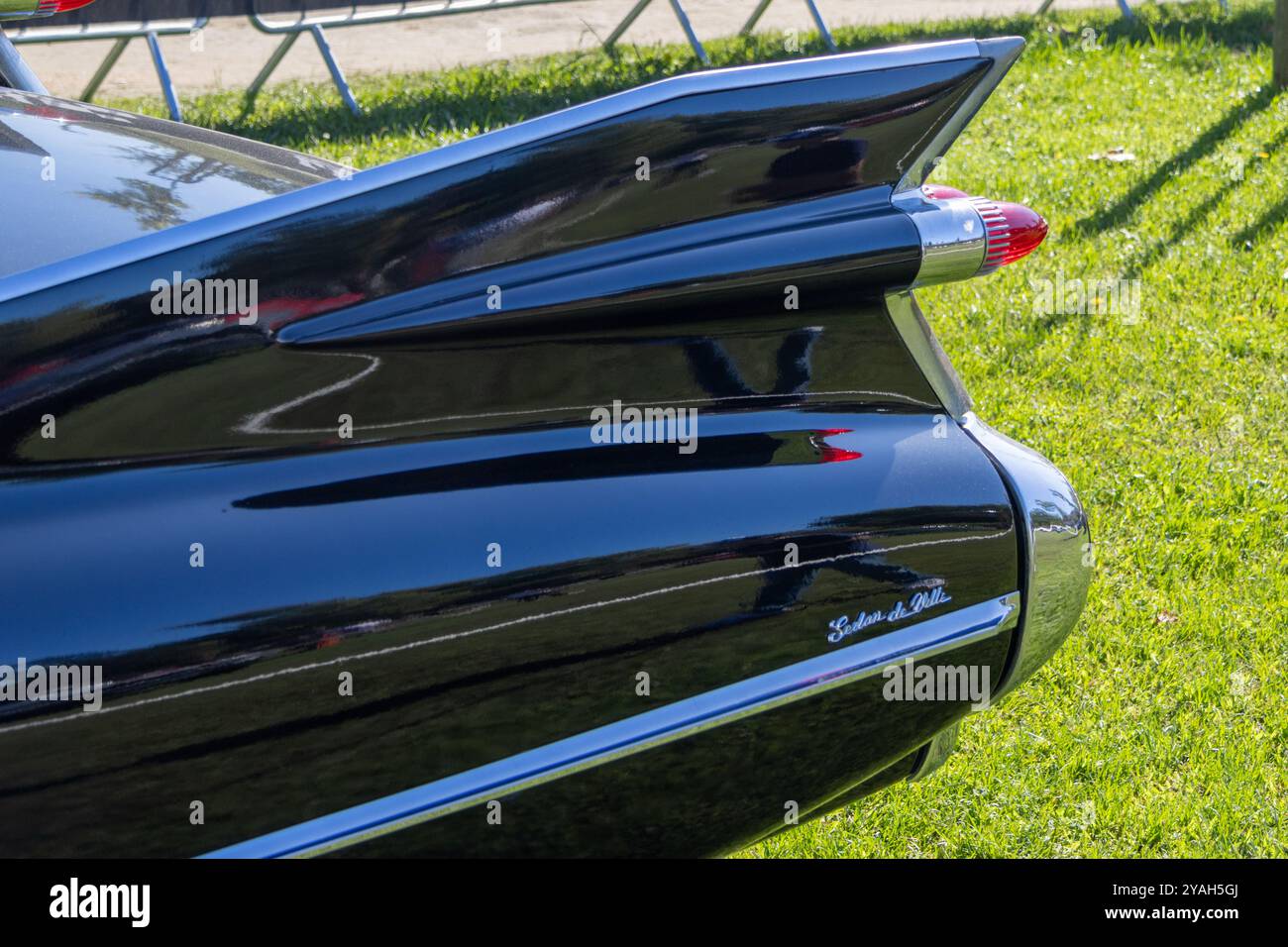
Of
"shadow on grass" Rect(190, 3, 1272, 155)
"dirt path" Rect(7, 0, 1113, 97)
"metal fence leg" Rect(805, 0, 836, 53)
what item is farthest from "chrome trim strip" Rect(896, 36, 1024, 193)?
"dirt path" Rect(7, 0, 1113, 97)

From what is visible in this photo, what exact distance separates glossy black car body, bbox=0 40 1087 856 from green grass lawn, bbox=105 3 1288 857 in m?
1.00

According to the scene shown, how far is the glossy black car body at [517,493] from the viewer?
4.57ft

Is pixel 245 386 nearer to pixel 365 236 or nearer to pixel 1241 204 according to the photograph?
pixel 365 236

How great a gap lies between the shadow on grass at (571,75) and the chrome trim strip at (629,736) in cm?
412

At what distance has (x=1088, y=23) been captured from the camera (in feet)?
26.4

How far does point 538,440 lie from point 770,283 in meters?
0.39

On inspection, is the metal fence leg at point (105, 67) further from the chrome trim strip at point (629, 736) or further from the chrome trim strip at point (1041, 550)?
the chrome trim strip at point (629, 736)

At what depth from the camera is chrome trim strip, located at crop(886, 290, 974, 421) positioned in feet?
6.19

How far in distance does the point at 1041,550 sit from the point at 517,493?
2.62 feet

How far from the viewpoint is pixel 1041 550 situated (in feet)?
6.15

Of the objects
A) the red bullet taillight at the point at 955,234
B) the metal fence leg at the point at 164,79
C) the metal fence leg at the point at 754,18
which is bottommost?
the red bullet taillight at the point at 955,234

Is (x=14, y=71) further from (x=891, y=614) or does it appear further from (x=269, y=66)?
(x=269, y=66)

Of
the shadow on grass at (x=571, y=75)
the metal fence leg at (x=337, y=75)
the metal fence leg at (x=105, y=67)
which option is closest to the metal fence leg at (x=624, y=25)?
the shadow on grass at (x=571, y=75)

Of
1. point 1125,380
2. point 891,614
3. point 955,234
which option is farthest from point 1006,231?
point 1125,380
